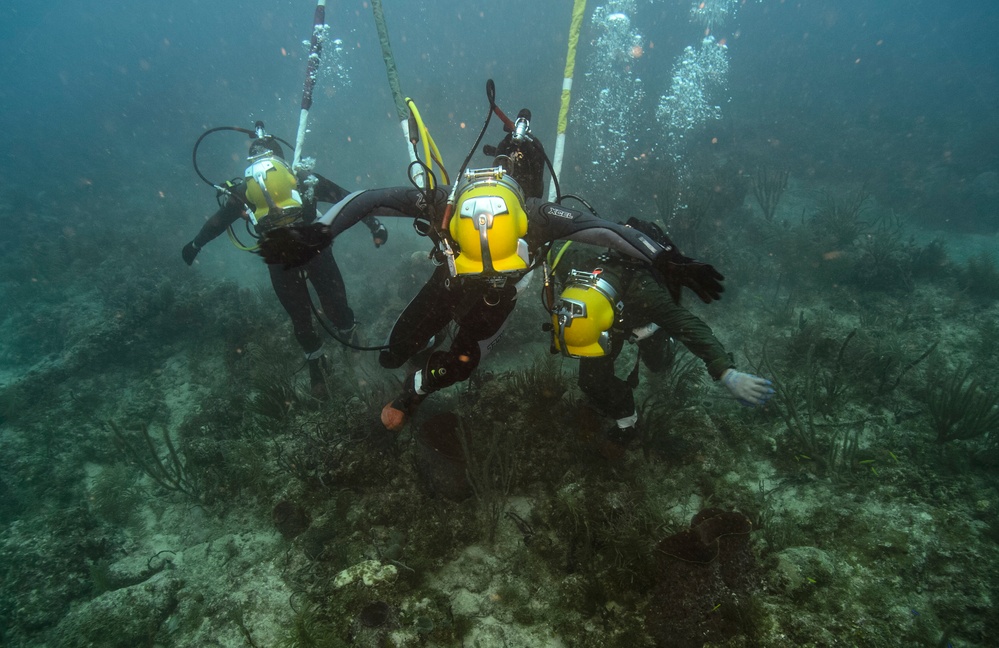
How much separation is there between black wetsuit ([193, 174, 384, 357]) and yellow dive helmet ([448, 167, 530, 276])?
2.79 meters

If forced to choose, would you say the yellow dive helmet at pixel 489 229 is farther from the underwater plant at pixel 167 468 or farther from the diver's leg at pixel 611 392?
the underwater plant at pixel 167 468

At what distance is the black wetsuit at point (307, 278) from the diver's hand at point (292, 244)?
2286 mm

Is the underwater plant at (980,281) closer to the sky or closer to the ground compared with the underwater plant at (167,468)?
closer to the sky

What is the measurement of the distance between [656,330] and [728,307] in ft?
15.2

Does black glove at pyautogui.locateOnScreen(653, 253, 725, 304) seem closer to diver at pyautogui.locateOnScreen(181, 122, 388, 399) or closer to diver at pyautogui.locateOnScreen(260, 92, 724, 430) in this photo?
diver at pyautogui.locateOnScreen(260, 92, 724, 430)

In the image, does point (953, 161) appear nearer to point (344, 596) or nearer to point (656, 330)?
point (656, 330)

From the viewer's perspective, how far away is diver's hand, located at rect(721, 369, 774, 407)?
102 inches

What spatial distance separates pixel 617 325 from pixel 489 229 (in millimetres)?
1433

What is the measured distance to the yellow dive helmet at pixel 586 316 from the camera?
3143 millimetres

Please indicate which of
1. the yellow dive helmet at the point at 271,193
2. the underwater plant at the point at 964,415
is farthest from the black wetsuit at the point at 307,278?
the underwater plant at the point at 964,415

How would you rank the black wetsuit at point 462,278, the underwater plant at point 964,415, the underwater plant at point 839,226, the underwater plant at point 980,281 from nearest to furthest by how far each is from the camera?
the black wetsuit at point 462,278
the underwater plant at point 964,415
the underwater plant at point 980,281
the underwater plant at point 839,226

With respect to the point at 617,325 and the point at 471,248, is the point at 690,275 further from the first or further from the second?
the point at 471,248

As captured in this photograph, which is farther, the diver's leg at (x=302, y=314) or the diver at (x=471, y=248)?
the diver's leg at (x=302, y=314)

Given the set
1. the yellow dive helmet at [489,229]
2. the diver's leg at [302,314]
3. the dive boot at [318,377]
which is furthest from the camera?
the dive boot at [318,377]
